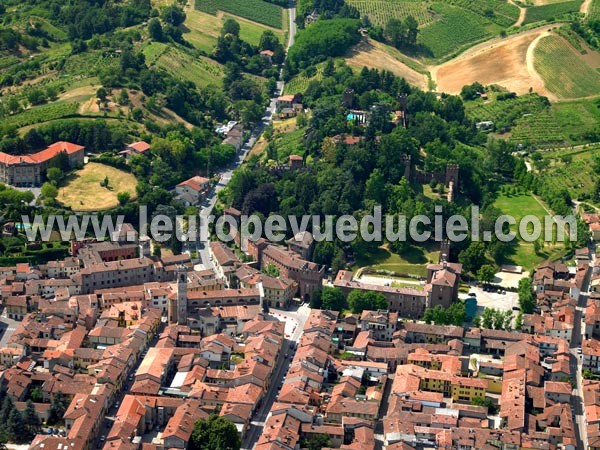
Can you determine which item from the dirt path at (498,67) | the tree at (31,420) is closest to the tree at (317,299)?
the tree at (31,420)

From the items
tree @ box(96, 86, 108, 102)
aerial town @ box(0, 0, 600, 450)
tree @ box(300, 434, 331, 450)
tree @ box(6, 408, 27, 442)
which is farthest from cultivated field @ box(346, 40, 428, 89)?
tree @ box(6, 408, 27, 442)

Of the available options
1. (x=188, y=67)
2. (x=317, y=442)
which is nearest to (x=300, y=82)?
(x=188, y=67)

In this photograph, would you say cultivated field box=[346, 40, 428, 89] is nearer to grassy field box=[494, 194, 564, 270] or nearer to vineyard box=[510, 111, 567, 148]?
vineyard box=[510, 111, 567, 148]

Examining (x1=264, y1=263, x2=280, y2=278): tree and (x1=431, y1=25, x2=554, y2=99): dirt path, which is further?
(x1=431, y1=25, x2=554, y2=99): dirt path

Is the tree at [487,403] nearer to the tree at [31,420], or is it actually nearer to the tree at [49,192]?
the tree at [31,420]

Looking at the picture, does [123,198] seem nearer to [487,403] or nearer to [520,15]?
[487,403]

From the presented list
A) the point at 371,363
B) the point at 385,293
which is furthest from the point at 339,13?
the point at 371,363
